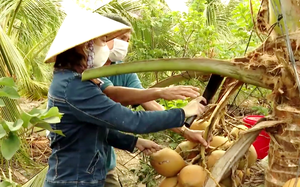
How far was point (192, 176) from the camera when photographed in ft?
4.99

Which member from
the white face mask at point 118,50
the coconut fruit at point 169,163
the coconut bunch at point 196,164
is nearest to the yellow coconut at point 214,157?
the coconut bunch at point 196,164

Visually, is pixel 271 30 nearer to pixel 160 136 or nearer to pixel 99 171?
pixel 99 171

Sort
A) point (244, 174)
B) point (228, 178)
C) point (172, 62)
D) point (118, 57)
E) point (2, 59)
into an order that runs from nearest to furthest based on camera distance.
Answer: point (172, 62) → point (228, 178) → point (244, 174) → point (118, 57) → point (2, 59)

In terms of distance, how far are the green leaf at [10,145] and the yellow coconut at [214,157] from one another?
898 millimetres

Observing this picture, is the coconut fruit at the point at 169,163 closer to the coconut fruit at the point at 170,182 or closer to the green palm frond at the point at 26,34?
the coconut fruit at the point at 170,182

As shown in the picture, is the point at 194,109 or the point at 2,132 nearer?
the point at 2,132

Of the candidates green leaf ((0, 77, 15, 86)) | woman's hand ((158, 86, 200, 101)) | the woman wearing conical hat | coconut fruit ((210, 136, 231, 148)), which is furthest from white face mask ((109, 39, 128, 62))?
green leaf ((0, 77, 15, 86))

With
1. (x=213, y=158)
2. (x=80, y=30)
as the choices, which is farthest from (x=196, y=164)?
(x=80, y=30)

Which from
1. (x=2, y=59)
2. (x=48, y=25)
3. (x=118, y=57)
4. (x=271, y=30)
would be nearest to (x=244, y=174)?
(x=271, y=30)

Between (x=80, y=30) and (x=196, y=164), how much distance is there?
0.73m

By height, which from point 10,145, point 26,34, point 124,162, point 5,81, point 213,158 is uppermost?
point 5,81

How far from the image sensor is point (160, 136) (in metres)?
2.46

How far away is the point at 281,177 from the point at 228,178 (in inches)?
8.0

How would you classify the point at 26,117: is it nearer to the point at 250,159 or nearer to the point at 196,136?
the point at 196,136
